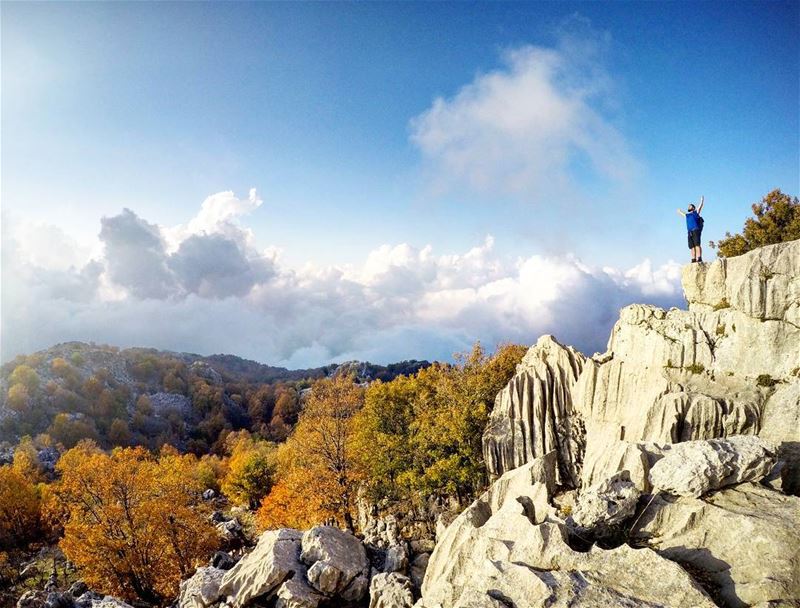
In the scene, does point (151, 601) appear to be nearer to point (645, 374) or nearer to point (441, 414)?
point (441, 414)

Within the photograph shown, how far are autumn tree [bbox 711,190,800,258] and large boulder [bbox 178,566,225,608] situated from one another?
45.2m

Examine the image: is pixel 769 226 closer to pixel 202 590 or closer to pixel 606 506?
pixel 606 506

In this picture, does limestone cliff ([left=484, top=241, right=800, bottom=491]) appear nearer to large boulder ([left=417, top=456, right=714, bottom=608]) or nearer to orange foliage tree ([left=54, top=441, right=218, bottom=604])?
large boulder ([left=417, top=456, right=714, bottom=608])

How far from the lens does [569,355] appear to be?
121 ft

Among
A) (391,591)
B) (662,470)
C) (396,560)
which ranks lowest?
(396,560)

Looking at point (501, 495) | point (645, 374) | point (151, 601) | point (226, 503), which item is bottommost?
point (226, 503)

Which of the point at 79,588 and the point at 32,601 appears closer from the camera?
the point at 32,601

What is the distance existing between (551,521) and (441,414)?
18389 millimetres

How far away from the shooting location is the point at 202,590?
27578mm

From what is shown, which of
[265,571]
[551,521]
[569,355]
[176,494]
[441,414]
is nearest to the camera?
[551,521]

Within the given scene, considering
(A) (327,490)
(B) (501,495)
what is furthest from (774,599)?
(A) (327,490)

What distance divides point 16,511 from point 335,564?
7148 cm

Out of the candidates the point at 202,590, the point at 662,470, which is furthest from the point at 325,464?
the point at 662,470

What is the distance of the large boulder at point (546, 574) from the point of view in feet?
50.3
